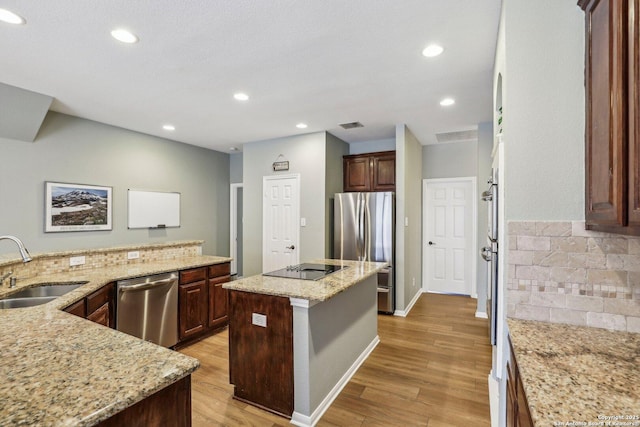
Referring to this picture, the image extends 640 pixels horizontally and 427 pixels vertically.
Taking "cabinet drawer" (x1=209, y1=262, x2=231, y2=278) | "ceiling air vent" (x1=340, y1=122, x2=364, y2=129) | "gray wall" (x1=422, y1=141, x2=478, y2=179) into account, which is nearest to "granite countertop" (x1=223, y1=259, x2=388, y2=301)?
"cabinet drawer" (x1=209, y1=262, x2=231, y2=278)

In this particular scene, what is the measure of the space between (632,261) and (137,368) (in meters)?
2.00

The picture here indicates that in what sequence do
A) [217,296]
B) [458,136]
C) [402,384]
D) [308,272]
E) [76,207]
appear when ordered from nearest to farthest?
[402,384] → [308,272] → [217,296] → [76,207] → [458,136]

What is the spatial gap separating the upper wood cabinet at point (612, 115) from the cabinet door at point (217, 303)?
3.41 m

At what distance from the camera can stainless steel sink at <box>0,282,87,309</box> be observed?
2.00 meters

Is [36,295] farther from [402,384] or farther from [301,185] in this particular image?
[301,185]

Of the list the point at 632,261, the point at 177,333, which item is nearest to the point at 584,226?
the point at 632,261

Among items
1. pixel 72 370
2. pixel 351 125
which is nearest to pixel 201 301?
A: pixel 72 370

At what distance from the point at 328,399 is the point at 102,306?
6.39 ft

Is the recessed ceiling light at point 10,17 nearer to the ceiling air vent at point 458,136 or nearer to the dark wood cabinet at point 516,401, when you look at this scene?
the dark wood cabinet at point 516,401

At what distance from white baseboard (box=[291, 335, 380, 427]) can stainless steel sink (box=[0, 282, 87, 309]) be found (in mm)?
1897

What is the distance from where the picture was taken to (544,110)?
4.86 feet

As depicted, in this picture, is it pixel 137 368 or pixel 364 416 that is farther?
pixel 364 416

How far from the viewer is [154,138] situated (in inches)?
193

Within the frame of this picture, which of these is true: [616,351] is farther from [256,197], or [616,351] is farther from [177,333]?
A: [256,197]
